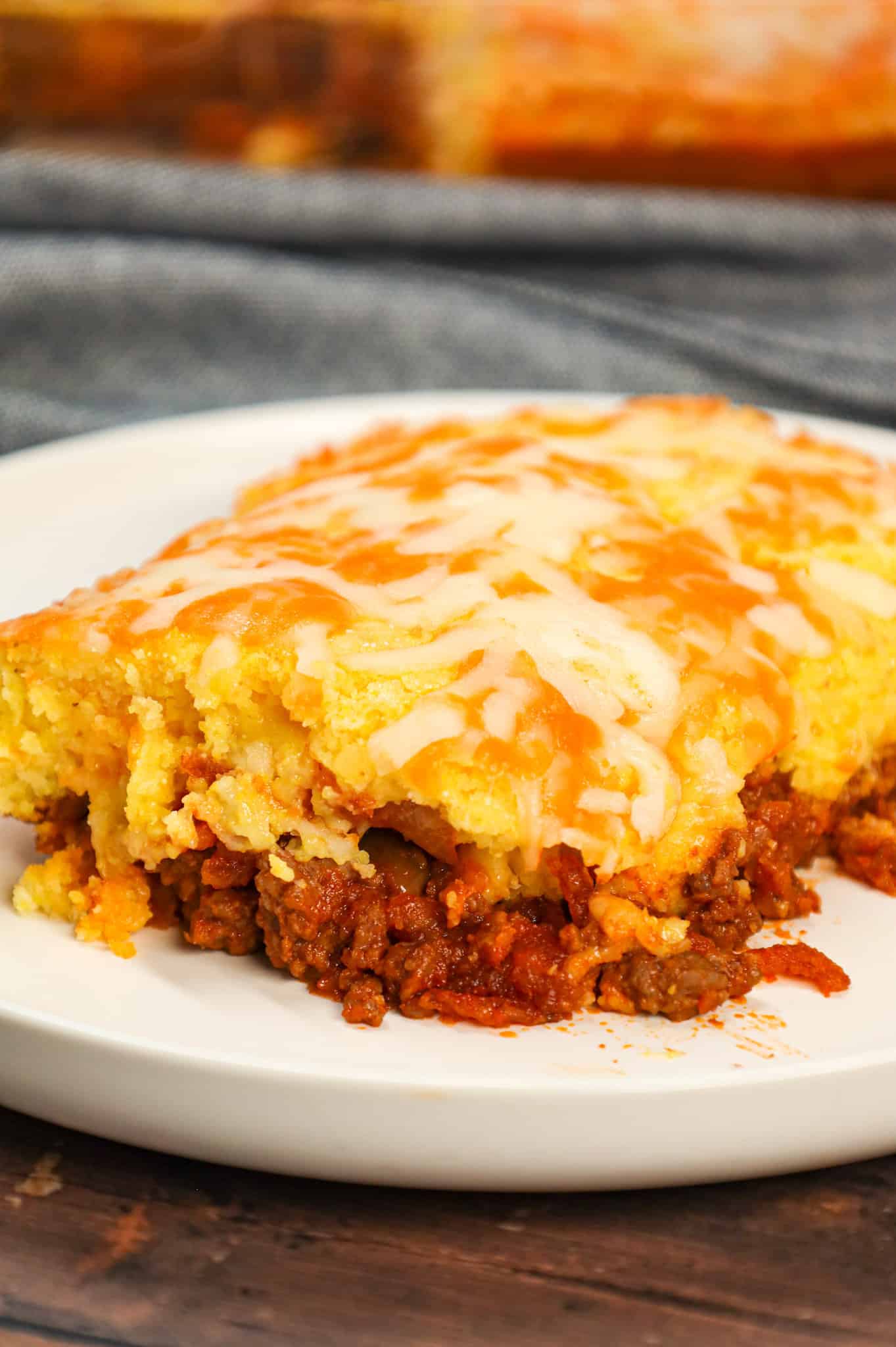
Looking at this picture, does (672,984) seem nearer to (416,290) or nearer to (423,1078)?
(423,1078)

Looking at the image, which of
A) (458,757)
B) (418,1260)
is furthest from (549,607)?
(418,1260)

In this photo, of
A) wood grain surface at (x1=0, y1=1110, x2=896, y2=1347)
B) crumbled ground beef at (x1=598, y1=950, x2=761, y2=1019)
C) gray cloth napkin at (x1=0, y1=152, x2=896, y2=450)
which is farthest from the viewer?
gray cloth napkin at (x1=0, y1=152, x2=896, y2=450)

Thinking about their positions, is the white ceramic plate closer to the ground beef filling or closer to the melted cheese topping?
the ground beef filling

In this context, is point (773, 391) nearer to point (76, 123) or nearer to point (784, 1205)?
point (76, 123)

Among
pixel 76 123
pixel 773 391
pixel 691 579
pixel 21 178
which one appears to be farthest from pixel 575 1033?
pixel 76 123

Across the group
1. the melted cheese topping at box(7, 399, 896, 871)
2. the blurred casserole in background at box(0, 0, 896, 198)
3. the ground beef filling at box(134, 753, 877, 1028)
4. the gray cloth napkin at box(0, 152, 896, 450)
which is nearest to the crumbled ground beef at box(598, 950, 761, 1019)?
the ground beef filling at box(134, 753, 877, 1028)

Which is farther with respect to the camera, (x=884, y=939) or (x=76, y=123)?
(x=76, y=123)
